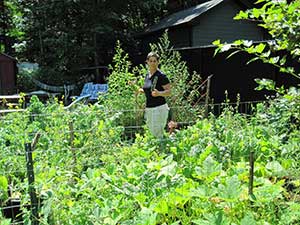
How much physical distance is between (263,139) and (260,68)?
3.86 meters

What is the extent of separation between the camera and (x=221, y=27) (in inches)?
571

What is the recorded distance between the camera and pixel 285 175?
262 centimetres

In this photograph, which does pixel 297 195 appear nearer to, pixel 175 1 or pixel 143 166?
pixel 143 166

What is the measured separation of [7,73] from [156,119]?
12354 millimetres

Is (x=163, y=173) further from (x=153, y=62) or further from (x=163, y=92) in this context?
(x=153, y=62)

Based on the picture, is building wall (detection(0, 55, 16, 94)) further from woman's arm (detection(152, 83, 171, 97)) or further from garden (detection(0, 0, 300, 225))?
woman's arm (detection(152, 83, 171, 97))

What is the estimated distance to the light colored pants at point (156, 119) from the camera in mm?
4418

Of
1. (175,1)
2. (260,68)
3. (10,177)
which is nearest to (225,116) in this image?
(10,177)

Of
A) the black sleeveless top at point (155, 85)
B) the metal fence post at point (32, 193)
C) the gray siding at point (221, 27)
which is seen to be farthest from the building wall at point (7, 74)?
the metal fence post at point (32, 193)

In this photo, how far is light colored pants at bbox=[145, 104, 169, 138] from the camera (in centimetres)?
442

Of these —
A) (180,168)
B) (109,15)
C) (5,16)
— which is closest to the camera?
(180,168)

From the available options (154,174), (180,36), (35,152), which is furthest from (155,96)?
(180,36)

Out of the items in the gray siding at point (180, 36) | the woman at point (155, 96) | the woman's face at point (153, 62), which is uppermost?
the gray siding at point (180, 36)

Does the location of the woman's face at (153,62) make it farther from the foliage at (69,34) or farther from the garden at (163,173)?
the foliage at (69,34)
